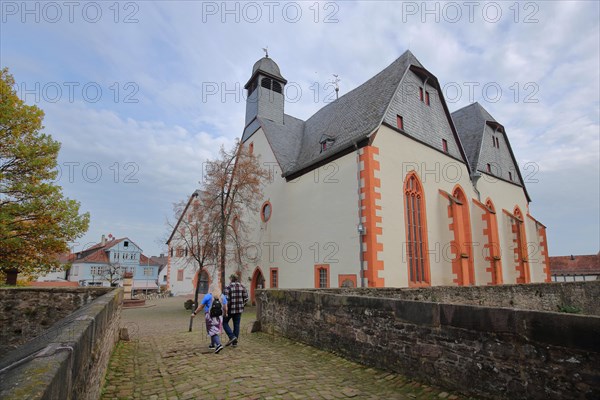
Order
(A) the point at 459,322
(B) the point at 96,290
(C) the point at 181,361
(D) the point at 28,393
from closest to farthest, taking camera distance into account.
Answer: (D) the point at 28,393 < (A) the point at 459,322 < (C) the point at 181,361 < (B) the point at 96,290

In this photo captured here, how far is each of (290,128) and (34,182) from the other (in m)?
14.8

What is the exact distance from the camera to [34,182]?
510 inches

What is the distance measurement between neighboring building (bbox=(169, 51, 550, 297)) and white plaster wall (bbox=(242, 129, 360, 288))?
0.06 meters

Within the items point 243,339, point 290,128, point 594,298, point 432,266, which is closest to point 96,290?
point 243,339

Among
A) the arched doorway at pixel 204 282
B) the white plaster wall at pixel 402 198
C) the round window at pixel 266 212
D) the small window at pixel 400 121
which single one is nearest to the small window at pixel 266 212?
the round window at pixel 266 212

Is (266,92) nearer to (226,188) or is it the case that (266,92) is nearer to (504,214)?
(226,188)

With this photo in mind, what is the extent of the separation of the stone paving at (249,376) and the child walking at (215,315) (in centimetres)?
23

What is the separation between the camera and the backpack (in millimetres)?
Result: 6974

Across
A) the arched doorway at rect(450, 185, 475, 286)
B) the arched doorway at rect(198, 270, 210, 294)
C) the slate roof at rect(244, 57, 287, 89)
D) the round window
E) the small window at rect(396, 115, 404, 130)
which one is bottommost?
the arched doorway at rect(198, 270, 210, 294)

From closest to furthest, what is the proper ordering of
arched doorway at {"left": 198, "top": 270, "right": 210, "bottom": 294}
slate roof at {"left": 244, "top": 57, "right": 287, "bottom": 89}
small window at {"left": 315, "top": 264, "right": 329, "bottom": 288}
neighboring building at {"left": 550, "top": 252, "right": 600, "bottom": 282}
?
small window at {"left": 315, "top": 264, "right": 329, "bottom": 288}, slate roof at {"left": 244, "top": 57, "right": 287, "bottom": 89}, arched doorway at {"left": 198, "top": 270, "right": 210, "bottom": 294}, neighboring building at {"left": 550, "top": 252, "right": 600, "bottom": 282}

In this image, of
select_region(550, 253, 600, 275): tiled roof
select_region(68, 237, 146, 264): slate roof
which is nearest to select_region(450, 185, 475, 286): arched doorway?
select_region(550, 253, 600, 275): tiled roof

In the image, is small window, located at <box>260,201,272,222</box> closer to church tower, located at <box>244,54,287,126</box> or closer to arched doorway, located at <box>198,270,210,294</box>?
church tower, located at <box>244,54,287,126</box>

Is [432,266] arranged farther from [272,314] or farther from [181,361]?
[181,361]

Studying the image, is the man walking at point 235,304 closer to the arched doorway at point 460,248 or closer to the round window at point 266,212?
the arched doorway at point 460,248
